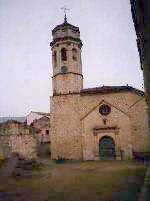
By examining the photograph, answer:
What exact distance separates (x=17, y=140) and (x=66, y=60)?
9.98m

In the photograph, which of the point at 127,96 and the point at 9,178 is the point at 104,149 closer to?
the point at 127,96

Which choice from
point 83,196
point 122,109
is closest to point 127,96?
point 122,109

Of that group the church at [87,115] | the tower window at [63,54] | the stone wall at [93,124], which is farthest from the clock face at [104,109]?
the tower window at [63,54]

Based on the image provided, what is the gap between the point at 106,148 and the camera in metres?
24.6

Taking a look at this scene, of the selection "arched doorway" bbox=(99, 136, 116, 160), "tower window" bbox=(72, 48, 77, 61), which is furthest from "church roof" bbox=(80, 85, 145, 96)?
"arched doorway" bbox=(99, 136, 116, 160)

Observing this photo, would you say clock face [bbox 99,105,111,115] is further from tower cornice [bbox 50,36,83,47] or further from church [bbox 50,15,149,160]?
tower cornice [bbox 50,36,83,47]

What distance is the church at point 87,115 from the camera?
24.2 meters

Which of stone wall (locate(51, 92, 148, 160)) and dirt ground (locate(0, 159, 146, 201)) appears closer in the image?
dirt ground (locate(0, 159, 146, 201))

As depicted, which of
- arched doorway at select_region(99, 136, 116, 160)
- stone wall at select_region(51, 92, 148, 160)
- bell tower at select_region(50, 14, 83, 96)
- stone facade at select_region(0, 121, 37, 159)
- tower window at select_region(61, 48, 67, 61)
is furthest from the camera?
tower window at select_region(61, 48, 67, 61)

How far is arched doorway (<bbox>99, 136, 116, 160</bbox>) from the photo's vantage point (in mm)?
24292

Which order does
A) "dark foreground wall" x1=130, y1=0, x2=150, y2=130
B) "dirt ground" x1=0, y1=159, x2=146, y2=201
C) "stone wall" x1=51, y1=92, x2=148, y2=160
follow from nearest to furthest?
"dark foreground wall" x1=130, y1=0, x2=150, y2=130, "dirt ground" x1=0, y1=159, x2=146, y2=201, "stone wall" x1=51, y1=92, x2=148, y2=160

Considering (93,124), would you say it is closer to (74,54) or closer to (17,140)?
(74,54)

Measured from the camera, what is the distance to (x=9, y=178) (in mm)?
15547

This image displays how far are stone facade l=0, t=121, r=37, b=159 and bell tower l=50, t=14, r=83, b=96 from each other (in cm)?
700
